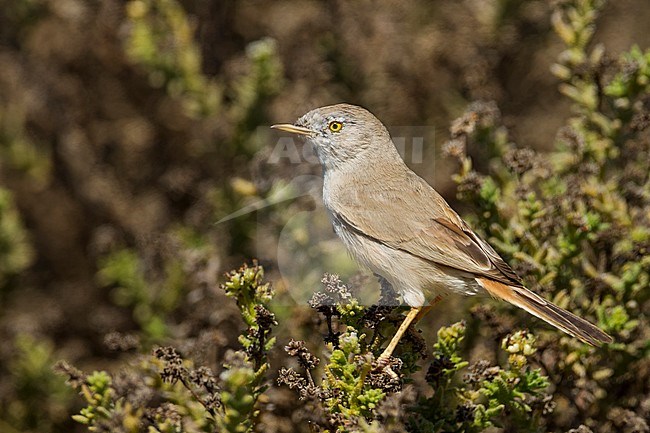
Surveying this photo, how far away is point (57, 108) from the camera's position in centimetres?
589

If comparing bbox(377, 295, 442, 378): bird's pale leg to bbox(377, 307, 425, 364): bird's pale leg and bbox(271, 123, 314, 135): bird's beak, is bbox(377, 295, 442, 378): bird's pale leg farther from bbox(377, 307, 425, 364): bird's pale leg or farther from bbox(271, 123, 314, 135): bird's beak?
bbox(271, 123, 314, 135): bird's beak

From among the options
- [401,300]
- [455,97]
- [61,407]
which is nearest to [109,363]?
[61,407]

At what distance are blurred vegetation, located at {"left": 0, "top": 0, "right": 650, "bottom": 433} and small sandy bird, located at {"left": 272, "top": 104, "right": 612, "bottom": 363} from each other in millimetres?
191

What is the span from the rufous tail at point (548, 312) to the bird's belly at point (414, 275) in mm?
112

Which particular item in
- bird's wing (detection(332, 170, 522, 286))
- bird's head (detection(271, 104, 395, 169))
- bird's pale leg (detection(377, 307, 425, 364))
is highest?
bird's head (detection(271, 104, 395, 169))

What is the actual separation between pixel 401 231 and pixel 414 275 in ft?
0.70

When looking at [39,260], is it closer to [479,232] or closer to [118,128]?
[118,128]

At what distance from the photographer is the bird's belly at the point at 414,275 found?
3369mm

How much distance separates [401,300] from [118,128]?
11.6ft

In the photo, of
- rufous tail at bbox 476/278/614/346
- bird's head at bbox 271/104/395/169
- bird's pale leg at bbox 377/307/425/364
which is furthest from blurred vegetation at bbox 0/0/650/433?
bird's head at bbox 271/104/395/169

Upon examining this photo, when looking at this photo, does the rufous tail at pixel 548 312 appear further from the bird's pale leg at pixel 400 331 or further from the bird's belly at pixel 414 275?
the bird's pale leg at pixel 400 331

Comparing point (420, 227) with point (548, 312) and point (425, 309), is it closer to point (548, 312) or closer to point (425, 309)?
point (425, 309)

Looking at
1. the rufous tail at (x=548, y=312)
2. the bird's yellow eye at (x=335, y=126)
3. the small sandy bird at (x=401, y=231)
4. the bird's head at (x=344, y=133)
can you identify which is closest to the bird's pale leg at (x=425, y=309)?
the small sandy bird at (x=401, y=231)

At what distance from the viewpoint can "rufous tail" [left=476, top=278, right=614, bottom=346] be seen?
2945 mm
